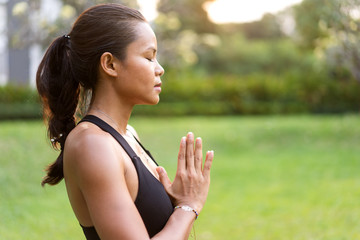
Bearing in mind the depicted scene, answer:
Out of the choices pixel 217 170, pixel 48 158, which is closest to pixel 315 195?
pixel 217 170

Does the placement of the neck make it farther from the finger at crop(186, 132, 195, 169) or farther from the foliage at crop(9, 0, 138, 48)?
the foliage at crop(9, 0, 138, 48)

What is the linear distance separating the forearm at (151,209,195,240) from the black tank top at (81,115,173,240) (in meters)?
0.03

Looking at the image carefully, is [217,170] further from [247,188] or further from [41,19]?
[41,19]

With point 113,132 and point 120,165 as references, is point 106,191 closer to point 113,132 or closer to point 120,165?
point 120,165

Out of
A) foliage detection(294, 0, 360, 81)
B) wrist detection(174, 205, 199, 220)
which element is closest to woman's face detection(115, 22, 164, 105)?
wrist detection(174, 205, 199, 220)

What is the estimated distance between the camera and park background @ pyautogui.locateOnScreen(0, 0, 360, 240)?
20.5 feet

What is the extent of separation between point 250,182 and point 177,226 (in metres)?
7.18

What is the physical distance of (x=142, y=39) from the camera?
1.65 meters

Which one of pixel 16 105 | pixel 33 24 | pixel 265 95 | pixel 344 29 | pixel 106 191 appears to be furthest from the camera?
pixel 265 95

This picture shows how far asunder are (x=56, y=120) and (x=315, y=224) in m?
4.90

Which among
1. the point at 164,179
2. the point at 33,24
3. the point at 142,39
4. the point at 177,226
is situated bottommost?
the point at 177,226

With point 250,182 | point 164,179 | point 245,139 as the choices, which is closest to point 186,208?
point 164,179

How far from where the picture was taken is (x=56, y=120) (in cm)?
179

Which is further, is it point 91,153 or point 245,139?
point 245,139
